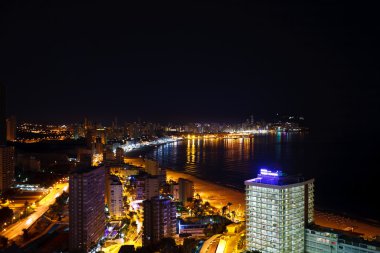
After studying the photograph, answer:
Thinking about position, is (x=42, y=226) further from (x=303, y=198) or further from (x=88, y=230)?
(x=303, y=198)

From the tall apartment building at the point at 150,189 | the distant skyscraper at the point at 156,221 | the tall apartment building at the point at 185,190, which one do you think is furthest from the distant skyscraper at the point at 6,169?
the distant skyscraper at the point at 156,221

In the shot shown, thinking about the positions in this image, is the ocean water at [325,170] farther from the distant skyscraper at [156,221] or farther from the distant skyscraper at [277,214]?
the distant skyscraper at [277,214]

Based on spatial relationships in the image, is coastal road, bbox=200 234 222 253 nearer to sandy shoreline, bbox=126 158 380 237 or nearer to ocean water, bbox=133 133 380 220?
sandy shoreline, bbox=126 158 380 237

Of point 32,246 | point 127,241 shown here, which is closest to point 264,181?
point 127,241

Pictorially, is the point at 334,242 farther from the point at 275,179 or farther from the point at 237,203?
the point at 237,203

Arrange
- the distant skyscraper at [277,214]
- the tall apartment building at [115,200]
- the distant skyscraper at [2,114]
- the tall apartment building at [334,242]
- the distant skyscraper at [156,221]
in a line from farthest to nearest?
the distant skyscraper at [2,114]
the tall apartment building at [115,200]
the distant skyscraper at [156,221]
the distant skyscraper at [277,214]
the tall apartment building at [334,242]

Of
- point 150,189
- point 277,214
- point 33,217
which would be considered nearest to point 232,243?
point 277,214

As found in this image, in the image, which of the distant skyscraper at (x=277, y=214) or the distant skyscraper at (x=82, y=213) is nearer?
the distant skyscraper at (x=277, y=214)
